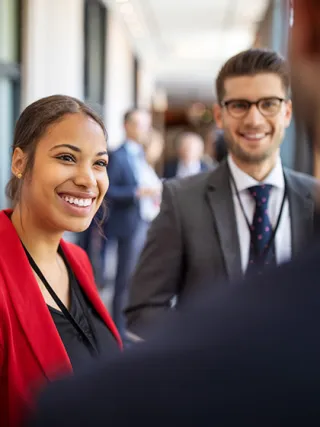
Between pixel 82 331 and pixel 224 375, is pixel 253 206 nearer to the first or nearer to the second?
pixel 82 331

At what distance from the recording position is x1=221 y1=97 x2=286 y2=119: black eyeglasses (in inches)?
70.7

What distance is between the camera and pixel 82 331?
1438mm

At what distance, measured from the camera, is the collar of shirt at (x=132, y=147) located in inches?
216

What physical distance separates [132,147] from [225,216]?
12.4 feet

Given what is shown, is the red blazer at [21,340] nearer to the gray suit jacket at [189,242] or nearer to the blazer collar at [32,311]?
the blazer collar at [32,311]

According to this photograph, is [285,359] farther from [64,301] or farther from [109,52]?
[109,52]

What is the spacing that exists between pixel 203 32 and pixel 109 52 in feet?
9.96

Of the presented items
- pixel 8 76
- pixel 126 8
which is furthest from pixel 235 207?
pixel 126 8

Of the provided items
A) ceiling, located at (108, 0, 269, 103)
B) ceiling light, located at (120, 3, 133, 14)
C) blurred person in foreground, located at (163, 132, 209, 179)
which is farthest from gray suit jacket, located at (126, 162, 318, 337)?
ceiling light, located at (120, 3, 133, 14)

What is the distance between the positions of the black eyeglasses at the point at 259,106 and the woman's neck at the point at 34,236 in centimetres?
67

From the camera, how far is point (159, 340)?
0.53m

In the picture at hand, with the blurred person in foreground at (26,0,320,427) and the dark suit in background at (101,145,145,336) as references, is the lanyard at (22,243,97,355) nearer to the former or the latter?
the blurred person in foreground at (26,0,320,427)

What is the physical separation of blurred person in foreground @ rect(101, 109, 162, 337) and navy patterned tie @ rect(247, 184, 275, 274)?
344 centimetres

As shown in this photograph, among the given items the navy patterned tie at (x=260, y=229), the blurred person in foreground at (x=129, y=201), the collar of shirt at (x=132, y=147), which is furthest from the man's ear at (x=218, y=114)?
the collar of shirt at (x=132, y=147)
